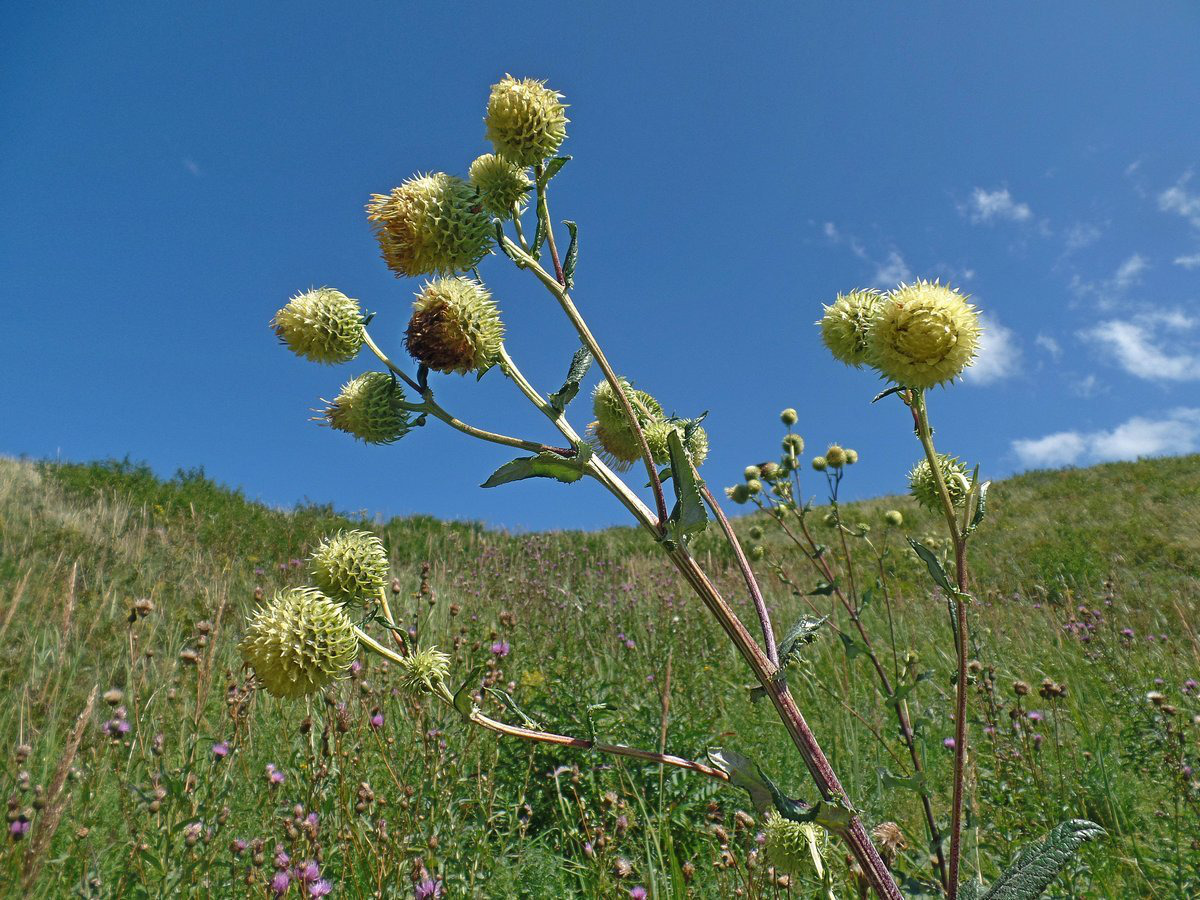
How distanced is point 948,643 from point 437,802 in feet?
18.9

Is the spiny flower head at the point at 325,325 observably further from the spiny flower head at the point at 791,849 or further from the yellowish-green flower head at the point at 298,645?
the spiny flower head at the point at 791,849

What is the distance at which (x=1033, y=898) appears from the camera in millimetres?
1234

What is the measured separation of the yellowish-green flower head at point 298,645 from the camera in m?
1.69

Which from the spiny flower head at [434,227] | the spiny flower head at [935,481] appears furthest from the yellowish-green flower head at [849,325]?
the spiny flower head at [434,227]

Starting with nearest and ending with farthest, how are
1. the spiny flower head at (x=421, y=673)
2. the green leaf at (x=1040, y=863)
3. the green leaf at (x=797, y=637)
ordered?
1. the green leaf at (x=1040, y=863)
2. the green leaf at (x=797, y=637)
3. the spiny flower head at (x=421, y=673)

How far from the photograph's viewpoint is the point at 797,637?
138cm

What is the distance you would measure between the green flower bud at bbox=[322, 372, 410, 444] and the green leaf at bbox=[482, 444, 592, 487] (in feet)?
1.41

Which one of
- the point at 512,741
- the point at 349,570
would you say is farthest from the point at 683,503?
the point at 512,741

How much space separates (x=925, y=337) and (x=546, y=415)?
0.85 metres

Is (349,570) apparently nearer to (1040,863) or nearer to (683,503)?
(683,503)

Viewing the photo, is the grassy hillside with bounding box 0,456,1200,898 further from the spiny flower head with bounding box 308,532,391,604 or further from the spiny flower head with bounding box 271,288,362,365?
the spiny flower head with bounding box 271,288,362,365

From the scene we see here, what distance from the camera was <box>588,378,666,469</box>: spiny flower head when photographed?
204 centimetres

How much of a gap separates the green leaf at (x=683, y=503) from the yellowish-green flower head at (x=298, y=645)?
952 mm

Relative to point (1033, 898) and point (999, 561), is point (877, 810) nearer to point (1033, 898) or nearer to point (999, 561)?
point (1033, 898)
